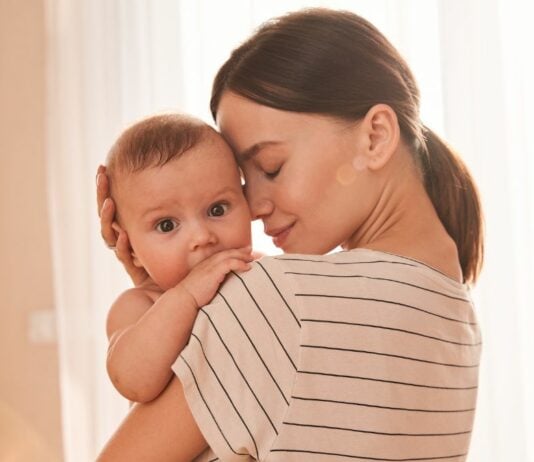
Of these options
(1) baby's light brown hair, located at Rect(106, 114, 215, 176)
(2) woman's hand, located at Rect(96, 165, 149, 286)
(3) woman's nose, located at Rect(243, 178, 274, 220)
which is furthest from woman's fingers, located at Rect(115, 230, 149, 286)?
(3) woman's nose, located at Rect(243, 178, 274, 220)

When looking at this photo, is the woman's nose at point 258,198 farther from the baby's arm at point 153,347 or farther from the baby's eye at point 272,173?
the baby's arm at point 153,347

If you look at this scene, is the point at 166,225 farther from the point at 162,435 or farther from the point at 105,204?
the point at 162,435

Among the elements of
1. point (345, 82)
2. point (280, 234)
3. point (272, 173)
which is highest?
point (345, 82)

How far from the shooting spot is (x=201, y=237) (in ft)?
4.33

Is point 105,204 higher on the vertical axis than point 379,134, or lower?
lower

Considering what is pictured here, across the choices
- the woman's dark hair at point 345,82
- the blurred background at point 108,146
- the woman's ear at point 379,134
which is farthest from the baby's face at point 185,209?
the blurred background at point 108,146

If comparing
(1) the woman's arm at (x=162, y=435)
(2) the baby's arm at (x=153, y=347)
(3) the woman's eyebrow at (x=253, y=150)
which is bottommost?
(1) the woman's arm at (x=162, y=435)

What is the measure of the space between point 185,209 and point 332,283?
397 millimetres

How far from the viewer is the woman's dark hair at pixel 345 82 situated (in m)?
1.23

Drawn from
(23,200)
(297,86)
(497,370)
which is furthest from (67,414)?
(297,86)

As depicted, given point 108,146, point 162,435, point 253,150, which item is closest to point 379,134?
point 253,150

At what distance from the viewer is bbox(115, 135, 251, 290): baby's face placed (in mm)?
1329

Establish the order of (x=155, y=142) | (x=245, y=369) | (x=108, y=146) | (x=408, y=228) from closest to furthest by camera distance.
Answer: (x=245, y=369)
(x=408, y=228)
(x=155, y=142)
(x=108, y=146)

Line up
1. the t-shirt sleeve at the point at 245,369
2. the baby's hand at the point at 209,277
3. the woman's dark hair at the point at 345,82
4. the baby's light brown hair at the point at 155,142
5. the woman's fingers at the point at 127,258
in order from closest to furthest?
the t-shirt sleeve at the point at 245,369
the baby's hand at the point at 209,277
the woman's dark hair at the point at 345,82
the baby's light brown hair at the point at 155,142
the woman's fingers at the point at 127,258
